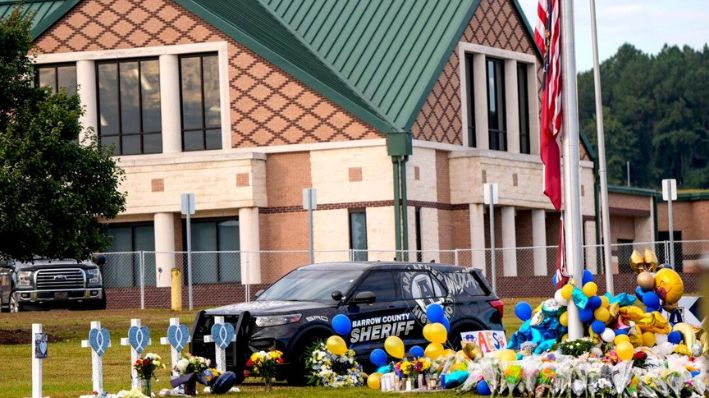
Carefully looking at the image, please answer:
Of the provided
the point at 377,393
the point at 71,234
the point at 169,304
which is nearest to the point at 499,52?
the point at 169,304

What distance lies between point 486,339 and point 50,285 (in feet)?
78.6

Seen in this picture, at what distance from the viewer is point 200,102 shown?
51.0 meters

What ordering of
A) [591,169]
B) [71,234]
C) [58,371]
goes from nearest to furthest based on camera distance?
[58,371] → [71,234] → [591,169]

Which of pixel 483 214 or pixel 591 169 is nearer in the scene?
pixel 483 214

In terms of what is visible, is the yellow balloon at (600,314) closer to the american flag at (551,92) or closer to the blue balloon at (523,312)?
the american flag at (551,92)

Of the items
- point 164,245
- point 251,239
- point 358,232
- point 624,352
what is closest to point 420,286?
point 624,352

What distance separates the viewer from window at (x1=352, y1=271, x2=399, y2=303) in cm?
2266

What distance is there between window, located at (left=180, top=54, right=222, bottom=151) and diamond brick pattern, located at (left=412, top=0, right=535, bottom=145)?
6.03 meters

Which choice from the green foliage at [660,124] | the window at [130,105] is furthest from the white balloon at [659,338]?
the green foliage at [660,124]

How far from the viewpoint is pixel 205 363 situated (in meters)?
19.8

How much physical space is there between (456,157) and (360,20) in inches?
212

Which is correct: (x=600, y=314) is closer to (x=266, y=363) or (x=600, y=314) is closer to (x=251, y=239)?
(x=266, y=363)

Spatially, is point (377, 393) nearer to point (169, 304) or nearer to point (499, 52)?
point (169, 304)

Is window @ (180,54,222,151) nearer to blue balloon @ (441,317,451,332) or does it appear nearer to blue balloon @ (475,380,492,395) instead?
blue balloon @ (441,317,451,332)
